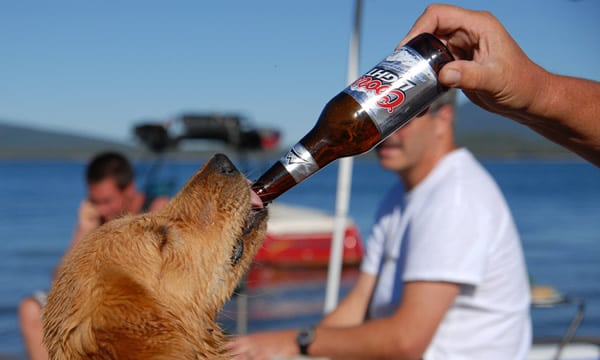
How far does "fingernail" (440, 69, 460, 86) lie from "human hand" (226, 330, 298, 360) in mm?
1864

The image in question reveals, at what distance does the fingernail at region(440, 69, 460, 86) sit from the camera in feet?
6.78

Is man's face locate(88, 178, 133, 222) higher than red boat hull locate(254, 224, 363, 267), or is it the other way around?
man's face locate(88, 178, 133, 222)

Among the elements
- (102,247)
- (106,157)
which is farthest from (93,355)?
(106,157)

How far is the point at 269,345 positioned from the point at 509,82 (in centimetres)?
199

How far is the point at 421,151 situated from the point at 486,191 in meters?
0.41

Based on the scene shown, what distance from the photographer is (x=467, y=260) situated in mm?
3338

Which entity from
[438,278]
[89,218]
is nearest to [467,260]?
[438,278]

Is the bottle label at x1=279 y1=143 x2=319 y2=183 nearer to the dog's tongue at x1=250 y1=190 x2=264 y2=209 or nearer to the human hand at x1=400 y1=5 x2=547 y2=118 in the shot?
the dog's tongue at x1=250 y1=190 x2=264 y2=209

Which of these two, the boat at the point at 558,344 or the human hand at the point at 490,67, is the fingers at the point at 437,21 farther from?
the boat at the point at 558,344

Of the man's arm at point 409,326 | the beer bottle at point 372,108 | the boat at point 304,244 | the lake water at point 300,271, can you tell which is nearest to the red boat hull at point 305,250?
the boat at point 304,244

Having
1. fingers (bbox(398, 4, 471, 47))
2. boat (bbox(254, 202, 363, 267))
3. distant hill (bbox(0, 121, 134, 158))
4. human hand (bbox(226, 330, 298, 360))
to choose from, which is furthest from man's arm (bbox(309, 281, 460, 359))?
distant hill (bbox(0, 121, 134, 158))

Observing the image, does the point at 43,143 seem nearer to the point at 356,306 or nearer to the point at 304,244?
the point at 304,244

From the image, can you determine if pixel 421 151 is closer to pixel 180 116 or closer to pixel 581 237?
pixel 180 116

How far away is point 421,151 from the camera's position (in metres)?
3.76
